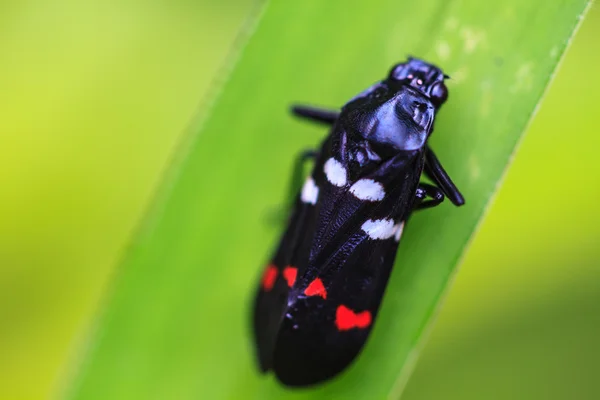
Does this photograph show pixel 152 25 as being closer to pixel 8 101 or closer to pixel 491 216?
pixel 8 101

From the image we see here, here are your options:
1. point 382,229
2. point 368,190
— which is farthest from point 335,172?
point 382,229

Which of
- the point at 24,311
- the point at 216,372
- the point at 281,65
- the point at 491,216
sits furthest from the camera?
the point at 24,311

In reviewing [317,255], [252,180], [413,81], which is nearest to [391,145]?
[413,81]

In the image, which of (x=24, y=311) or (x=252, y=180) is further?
(x=24, y=311)

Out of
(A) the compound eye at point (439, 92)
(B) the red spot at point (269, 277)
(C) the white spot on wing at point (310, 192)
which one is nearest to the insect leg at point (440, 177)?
(A) the compound eye at point (439, 92)

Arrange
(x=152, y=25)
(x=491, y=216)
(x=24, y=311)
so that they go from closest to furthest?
(x=491, y=216) < (x=24, y=311) < (x=152, y=25)
